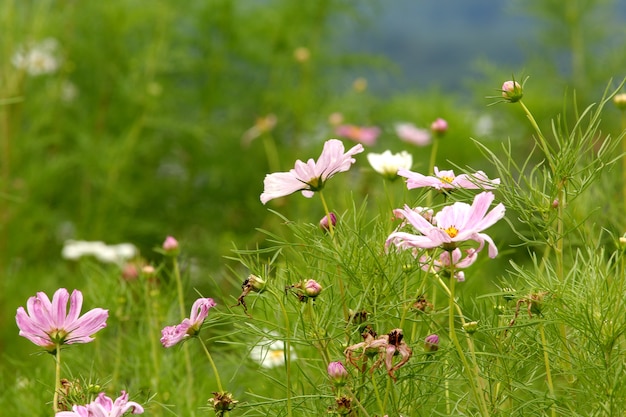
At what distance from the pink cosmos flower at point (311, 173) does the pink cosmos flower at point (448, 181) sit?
0.12 feet

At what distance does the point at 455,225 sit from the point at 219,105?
1835 millimetres

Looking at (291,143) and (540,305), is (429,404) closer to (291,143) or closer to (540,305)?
(540,305)

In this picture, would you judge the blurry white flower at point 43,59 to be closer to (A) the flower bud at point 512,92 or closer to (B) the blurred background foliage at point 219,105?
(B) the blurred background foliage at point 219,105

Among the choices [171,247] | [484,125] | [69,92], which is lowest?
[484,125]

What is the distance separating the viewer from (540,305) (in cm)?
51

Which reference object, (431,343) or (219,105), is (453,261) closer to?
(431,343)

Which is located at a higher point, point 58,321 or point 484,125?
point 58,321

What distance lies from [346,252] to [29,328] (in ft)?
0.66

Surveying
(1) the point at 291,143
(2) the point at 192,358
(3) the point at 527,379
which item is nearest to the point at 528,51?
(1) the point at 291,143

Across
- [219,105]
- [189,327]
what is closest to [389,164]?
[189,327]

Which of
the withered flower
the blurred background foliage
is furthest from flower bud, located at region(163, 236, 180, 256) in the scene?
the blurred background foliage

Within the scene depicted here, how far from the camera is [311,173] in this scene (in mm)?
537

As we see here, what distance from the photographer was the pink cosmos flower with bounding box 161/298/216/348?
0.51 m

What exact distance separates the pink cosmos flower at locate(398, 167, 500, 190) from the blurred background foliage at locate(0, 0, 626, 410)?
1.28m
